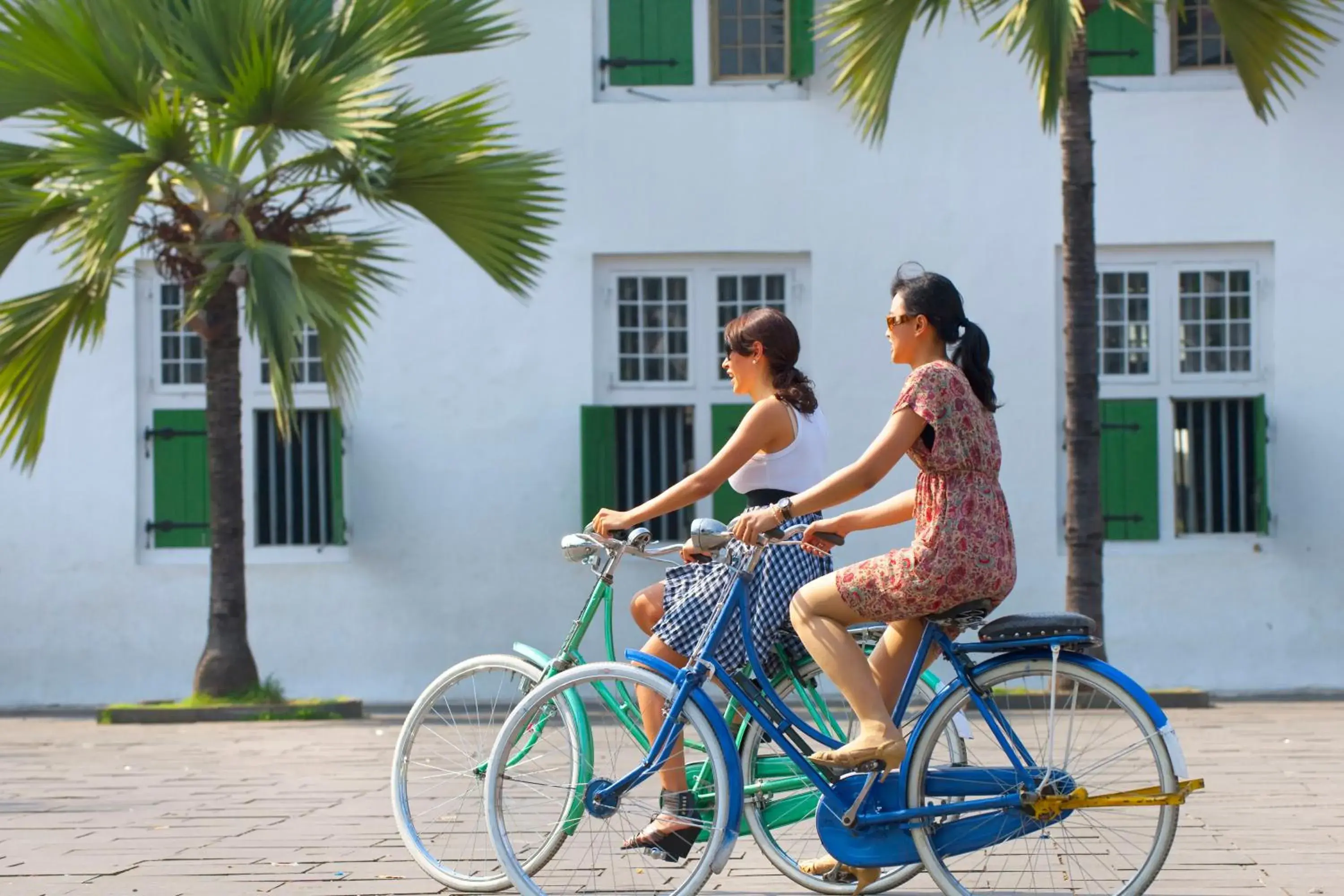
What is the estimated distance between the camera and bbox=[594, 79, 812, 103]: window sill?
12.7 m

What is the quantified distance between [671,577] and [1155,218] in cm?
857

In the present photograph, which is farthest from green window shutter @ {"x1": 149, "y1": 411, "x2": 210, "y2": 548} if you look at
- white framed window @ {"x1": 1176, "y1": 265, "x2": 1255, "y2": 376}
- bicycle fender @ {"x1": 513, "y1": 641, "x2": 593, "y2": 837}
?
bicycle fender @ {"x1": 513, "y1": 641, "x2": 593, "y2": 837}

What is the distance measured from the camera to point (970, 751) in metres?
4.52

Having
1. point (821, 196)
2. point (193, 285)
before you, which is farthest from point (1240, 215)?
point (193, 285)

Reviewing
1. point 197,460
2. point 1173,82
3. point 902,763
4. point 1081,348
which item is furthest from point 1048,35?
point 197,460

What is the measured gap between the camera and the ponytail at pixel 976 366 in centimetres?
457

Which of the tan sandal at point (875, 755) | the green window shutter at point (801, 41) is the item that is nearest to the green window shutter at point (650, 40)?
the green window shutter at point (801, 41)

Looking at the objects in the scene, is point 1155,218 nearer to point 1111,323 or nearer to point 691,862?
point 1111,323

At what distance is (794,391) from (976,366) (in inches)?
23.2

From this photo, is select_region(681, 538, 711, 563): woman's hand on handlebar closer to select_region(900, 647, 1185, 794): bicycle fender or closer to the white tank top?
the white tank top

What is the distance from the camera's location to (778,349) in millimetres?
5027

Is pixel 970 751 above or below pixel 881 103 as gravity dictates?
below

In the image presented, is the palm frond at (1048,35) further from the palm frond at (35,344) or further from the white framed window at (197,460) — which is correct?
the white framed window at (197,460)

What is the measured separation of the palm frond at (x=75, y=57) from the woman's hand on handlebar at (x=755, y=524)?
22.2ft
